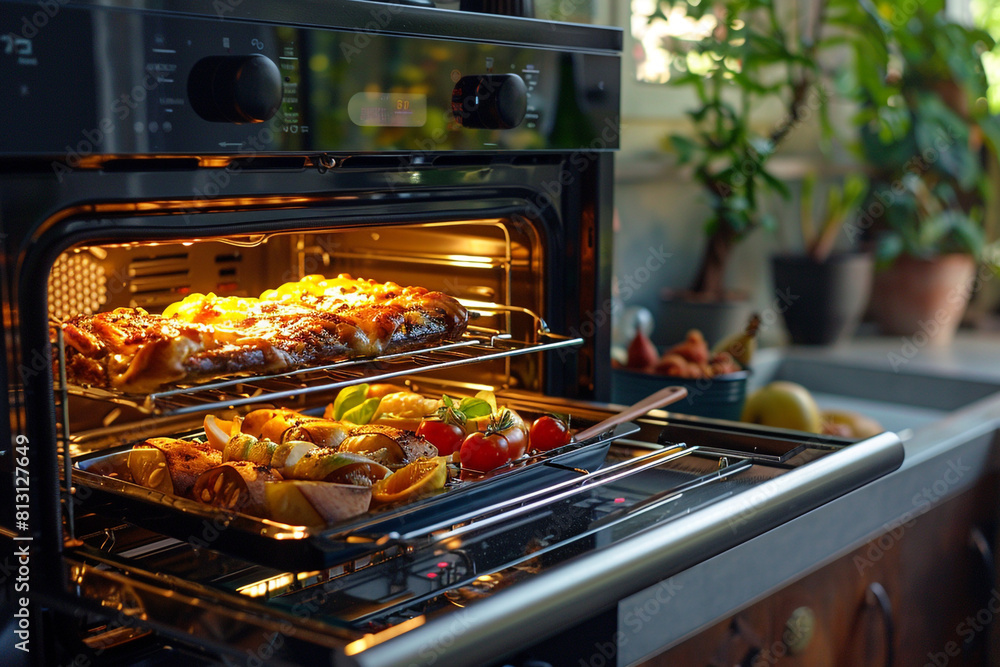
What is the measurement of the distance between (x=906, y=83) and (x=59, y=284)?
2358 millimetres

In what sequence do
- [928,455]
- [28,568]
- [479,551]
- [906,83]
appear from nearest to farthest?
[28,568] → [479,551] → [928,455] → [906,83]

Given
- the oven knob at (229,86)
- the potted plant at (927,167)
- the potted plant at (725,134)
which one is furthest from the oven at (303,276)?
the potted plant at (927,167)

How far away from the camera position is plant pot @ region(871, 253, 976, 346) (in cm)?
254

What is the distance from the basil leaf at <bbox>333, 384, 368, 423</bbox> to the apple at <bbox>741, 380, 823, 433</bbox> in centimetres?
79

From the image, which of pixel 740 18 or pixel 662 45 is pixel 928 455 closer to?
pixel 662 45

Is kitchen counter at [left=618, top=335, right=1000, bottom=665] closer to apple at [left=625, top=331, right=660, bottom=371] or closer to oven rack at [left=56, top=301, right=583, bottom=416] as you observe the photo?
oven rack at [left=56, top=301, right=583, bottom=416]

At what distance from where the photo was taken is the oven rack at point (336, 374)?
767mm

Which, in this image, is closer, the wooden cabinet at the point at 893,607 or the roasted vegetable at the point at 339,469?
the roasted vegetable at the point at 339,469

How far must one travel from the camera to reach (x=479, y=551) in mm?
860

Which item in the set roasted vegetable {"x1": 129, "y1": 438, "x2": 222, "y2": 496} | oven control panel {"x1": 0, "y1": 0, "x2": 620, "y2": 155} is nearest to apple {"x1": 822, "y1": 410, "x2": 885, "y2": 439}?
oven control panel {"x1": 0, "y1": 0, "x2": 620, "y2": 155}

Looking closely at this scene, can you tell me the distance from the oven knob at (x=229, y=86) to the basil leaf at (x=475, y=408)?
41cm

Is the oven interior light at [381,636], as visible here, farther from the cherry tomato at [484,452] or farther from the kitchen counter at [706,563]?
the cherry tomato at [484,452]

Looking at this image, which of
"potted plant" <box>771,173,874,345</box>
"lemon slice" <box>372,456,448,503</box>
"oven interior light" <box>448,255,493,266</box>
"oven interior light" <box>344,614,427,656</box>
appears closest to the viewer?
"oven interior light" <box>344,614,427,656</box>

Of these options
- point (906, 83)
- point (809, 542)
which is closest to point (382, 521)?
point (809, 542)
